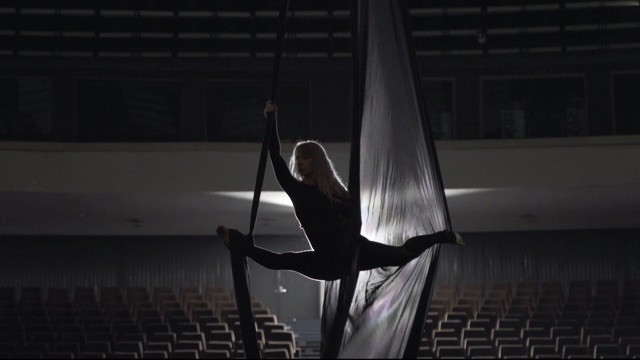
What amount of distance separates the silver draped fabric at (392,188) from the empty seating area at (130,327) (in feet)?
21.2

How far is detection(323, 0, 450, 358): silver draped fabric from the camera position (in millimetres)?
3441

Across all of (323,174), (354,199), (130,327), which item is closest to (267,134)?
(323,174)

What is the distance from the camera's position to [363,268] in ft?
11.4

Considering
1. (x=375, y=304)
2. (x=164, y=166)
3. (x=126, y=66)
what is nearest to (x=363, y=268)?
(x=375, y=304)

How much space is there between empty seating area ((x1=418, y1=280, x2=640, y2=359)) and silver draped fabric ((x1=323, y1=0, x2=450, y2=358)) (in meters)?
6.56

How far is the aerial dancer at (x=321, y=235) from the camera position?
3.50 metres

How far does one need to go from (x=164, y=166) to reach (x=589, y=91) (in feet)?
18.6

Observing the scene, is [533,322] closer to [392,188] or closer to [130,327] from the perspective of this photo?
[130,327]

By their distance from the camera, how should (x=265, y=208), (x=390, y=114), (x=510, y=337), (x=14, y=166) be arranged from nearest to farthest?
(x=390, y=114), (x=510, y=337), (x=14, y=166), (x=265, y=208)

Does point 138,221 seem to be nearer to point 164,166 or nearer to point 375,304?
point 164,166

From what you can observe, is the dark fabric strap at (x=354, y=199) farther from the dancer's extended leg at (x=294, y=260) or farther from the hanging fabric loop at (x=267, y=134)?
the hanging fabric loop at (x=267, y=134)

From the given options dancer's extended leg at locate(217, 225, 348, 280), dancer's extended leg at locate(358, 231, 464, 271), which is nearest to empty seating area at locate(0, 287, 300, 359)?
dancer's extended leg at locate(217, 225, 348, 280)

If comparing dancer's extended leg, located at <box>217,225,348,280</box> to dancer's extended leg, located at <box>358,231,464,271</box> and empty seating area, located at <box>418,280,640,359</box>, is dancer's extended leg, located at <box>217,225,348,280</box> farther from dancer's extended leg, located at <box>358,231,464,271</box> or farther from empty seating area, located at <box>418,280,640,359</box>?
empty seating area, located at <box>418,280,640,359</box>

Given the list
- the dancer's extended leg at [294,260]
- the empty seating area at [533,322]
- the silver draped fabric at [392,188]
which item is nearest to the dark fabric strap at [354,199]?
the silver draped fabric at [392,188]
